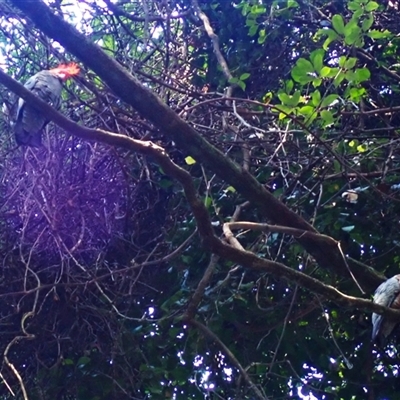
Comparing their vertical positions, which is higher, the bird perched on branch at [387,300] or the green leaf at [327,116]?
the green leaf at [327,116]

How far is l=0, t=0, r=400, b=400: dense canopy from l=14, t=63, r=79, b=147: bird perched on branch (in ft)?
0.25

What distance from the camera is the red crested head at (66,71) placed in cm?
202

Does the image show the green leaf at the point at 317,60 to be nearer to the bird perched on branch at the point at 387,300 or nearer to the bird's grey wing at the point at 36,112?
the bird perched on branch at the point at 387,300

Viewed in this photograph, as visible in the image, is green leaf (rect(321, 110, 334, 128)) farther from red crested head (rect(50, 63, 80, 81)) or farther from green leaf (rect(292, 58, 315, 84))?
red crested head (rect(50, 63, 80, 81))

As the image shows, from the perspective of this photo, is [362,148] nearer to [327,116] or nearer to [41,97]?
[327,116]

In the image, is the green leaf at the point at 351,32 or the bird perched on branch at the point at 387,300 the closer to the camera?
the bird perched on branch at the point at 387,300

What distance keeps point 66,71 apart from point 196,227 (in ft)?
2.29

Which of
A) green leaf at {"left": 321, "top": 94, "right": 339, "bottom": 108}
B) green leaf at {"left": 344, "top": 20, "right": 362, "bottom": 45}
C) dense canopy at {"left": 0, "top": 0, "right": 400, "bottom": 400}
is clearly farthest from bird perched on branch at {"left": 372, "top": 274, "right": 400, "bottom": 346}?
green leaf at {"left": 344, "top": 20, "right": 362, "bottom": 45}

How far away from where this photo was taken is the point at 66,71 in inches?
79.3

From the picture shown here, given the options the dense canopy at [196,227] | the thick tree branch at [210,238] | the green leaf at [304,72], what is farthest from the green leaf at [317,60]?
the thick tree branch at [210,238]

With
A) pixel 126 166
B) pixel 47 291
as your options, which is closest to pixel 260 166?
pixel 126 166

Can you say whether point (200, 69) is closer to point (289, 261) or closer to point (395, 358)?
point (289, 261)

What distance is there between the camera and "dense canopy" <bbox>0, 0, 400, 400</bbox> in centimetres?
193

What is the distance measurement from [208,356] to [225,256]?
789 mm
